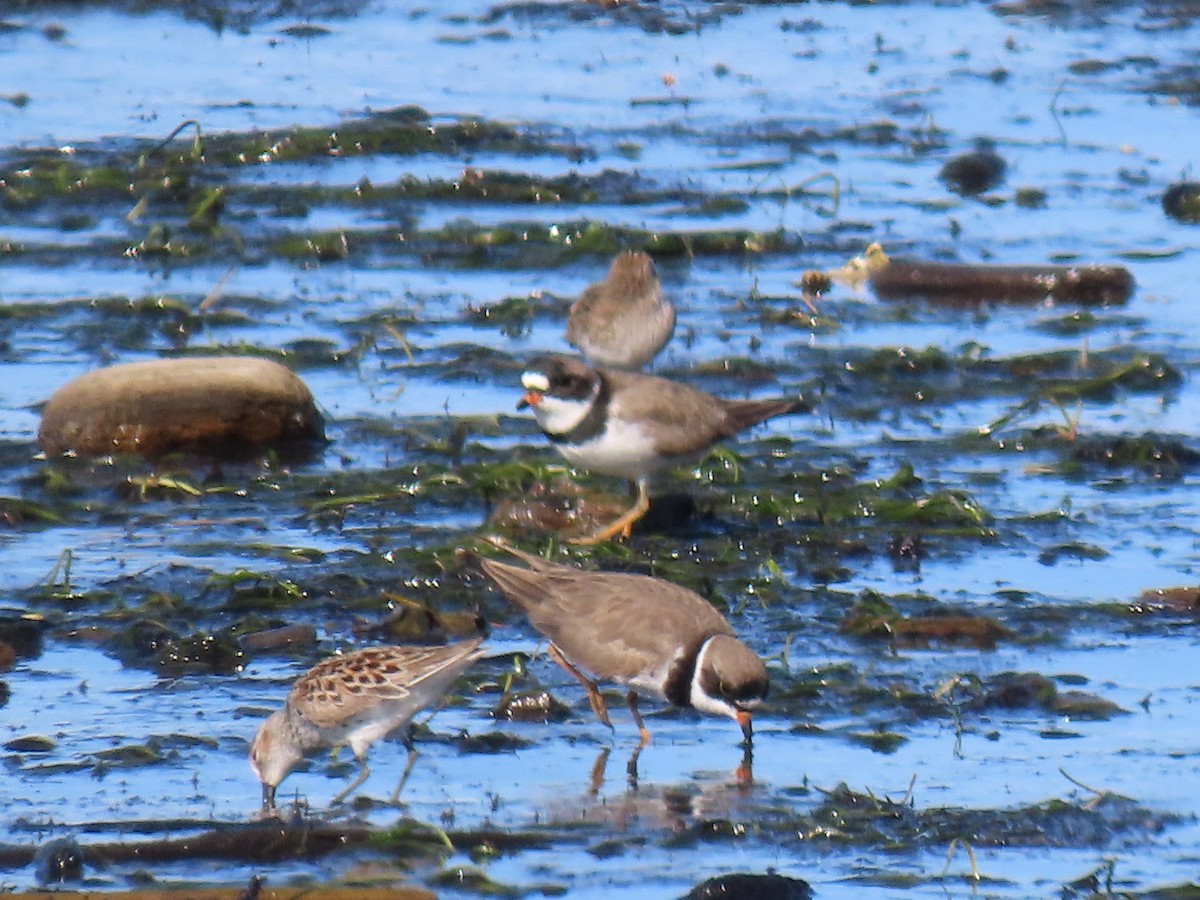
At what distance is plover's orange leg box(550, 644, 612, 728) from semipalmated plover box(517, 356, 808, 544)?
1.46 meters

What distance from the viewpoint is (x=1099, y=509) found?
30.2 feet

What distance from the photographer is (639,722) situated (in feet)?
23.3

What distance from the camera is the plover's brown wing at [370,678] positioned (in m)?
6.46

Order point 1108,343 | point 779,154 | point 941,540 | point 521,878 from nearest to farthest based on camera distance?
1. point 521,878
2. point 941,540
3. point 1108,343
4. point 779,154

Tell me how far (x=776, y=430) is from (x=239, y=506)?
2.30m

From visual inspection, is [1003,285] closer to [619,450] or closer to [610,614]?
[619,450]

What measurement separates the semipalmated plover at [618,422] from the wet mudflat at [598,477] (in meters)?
0.21

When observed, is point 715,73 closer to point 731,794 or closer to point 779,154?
point 779,154

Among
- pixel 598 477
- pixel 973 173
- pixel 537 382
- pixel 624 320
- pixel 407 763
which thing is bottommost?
pixel 598 477

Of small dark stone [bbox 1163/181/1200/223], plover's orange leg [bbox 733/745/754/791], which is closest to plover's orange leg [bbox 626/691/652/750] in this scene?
plover's orange leg [bbox 733/745/754/791]

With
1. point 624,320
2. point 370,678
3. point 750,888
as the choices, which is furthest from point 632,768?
point 624,320

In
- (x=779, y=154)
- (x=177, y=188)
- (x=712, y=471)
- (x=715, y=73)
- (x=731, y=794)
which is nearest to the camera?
(x=731, y=794)

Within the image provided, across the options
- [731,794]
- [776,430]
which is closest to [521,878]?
[731,794]

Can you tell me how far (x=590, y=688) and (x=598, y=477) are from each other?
2565mm
